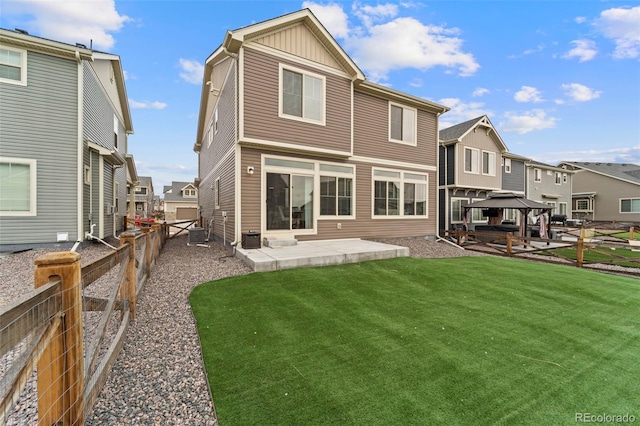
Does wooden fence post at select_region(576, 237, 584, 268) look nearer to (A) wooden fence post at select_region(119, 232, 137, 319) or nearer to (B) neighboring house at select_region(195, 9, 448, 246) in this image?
(B) neighboring house at select_region(195, 9, 448, 246)

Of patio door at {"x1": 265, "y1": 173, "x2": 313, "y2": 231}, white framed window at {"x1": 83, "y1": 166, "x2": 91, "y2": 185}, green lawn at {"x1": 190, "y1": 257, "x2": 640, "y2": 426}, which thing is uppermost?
white framed window at {"x1": 83, "y1": 166, "x2": 91, "y2": 185}

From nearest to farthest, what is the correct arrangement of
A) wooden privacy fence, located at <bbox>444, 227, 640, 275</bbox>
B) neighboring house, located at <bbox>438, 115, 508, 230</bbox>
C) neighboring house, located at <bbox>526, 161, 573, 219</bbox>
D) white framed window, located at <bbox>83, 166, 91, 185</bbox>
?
wooden privacy fence, located at <bbox>444, 227, 640, 275</bbox>
white framed window, located at <bbox>83, 166, 91, 185</bbox>
neighboring house, located at <bbox>438, 115, 508, 230</bbox>
neighboring house, located at <bbox>526, 161, 573, 219</bbox>

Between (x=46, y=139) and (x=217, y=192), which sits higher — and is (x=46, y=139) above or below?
above

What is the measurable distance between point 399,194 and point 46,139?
12.4 metres

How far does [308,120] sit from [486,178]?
13896 millimetres

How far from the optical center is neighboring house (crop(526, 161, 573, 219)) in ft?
→ 74.3

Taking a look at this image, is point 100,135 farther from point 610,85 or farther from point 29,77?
point 610,85

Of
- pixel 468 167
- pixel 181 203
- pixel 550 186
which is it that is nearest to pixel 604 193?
pixel 550 186

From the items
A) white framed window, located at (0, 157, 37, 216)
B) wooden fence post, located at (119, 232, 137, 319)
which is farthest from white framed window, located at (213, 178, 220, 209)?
wooden fence post, located at (119, 232, 137, 319)

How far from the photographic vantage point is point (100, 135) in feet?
37.9

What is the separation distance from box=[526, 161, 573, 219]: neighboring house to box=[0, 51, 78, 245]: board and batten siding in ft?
91.1

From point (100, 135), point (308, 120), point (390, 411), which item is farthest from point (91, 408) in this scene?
point (100, 135)

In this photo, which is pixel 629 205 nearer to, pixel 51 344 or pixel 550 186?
pixel 550 186

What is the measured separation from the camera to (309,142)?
913 cm
